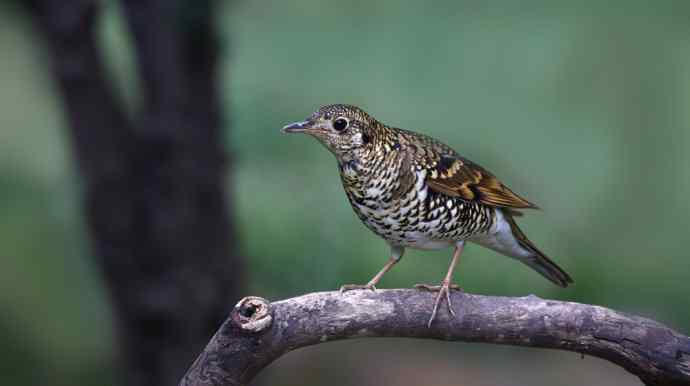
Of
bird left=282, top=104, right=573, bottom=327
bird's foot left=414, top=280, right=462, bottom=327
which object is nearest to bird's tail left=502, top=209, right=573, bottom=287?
bird left=282, top=104, right=573, bottom=327

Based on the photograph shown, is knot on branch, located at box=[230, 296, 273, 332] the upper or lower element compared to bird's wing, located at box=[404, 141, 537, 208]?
lower

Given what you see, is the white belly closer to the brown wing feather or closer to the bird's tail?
the brown wing feather

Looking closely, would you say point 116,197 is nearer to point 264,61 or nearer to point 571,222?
point 264,61

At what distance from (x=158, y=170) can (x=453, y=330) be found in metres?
2.20

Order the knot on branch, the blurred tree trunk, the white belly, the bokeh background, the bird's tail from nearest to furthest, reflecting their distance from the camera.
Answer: the knot on branch
the white belly
the bird's tail
the blurred tree trunk
the bokeh background

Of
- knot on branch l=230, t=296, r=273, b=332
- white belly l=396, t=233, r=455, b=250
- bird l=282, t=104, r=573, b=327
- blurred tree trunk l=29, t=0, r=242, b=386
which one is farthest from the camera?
blurred tree trunk l=29, t=0, r=242, b=386

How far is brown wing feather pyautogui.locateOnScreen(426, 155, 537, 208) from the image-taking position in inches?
105

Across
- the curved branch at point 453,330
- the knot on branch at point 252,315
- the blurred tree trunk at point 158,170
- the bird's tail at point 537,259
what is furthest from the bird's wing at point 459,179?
the blurred tree trunk at point 158,170

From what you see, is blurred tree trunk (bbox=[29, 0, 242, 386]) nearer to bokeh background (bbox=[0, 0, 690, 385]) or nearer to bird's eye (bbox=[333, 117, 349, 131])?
bokeh background (bbox=[0, 0, 690, 385])

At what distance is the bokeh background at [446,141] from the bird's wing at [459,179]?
2307mm

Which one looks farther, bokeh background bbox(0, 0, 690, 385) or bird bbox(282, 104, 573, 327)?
bokeh background bbox(0, 0, 690, 385)

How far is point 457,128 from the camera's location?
5.45m

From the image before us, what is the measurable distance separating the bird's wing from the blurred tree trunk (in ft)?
5.68

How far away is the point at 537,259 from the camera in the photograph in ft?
10.0
